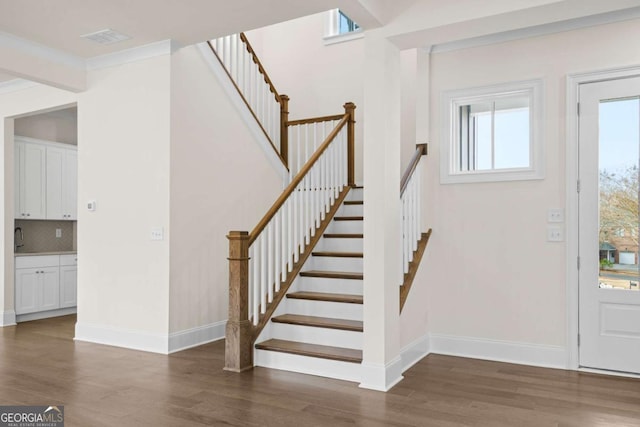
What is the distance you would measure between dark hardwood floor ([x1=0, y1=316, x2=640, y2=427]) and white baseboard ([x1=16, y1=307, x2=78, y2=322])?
2.07 m

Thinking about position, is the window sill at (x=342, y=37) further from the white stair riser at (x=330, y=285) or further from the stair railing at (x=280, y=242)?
the white stair riser at (x=330, y=285)

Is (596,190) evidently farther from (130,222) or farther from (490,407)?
(130,222)

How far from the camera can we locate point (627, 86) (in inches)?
159

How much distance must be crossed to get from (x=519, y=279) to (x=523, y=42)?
2092 mm

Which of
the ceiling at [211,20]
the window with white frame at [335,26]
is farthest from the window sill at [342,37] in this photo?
the ceiling at [211,20]

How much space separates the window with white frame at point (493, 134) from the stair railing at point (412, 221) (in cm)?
28

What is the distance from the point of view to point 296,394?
3535 mm

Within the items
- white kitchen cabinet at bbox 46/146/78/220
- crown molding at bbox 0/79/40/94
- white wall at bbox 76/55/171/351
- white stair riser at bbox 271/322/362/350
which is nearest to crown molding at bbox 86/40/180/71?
white wall at bbox 76/55/171/351

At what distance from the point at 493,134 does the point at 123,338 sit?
4069 millimetres

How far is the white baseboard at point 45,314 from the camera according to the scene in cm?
641

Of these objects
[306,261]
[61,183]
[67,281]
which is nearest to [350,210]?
[306,261]

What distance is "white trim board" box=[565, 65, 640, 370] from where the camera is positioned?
421 cm

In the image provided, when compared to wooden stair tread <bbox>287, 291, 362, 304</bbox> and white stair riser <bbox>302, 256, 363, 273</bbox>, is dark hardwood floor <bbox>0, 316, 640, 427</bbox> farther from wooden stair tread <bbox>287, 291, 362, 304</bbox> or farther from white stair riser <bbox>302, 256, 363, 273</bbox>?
white stair riser <bbox>302, 256, 363, 273</bbox>

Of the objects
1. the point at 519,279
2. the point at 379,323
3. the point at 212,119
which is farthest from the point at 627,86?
the point at 212,119
